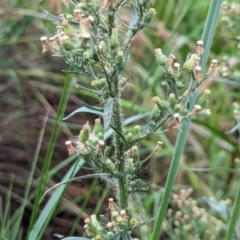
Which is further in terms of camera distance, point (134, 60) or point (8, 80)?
point (134, 60)

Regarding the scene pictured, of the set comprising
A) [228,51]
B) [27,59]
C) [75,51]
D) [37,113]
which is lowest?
[37,113]

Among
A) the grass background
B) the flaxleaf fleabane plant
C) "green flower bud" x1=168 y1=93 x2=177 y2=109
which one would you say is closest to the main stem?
the flaxleaf fleabane plant

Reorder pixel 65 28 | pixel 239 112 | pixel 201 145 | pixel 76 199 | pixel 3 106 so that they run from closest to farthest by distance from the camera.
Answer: pixel 65 28 → pixel 239 112 → pixel 76 199 → pixel 3 106 → pixel 201 145

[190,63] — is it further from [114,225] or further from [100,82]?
[114,225]

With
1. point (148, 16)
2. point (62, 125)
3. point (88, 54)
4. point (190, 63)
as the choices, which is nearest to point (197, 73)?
point (190, 63)

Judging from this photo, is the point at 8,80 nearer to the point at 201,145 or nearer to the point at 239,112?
the point at 201,145

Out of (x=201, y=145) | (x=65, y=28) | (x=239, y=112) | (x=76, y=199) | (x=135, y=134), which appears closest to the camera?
(x=65, y=28)

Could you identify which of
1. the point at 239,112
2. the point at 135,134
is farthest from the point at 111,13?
the point at 239,112
